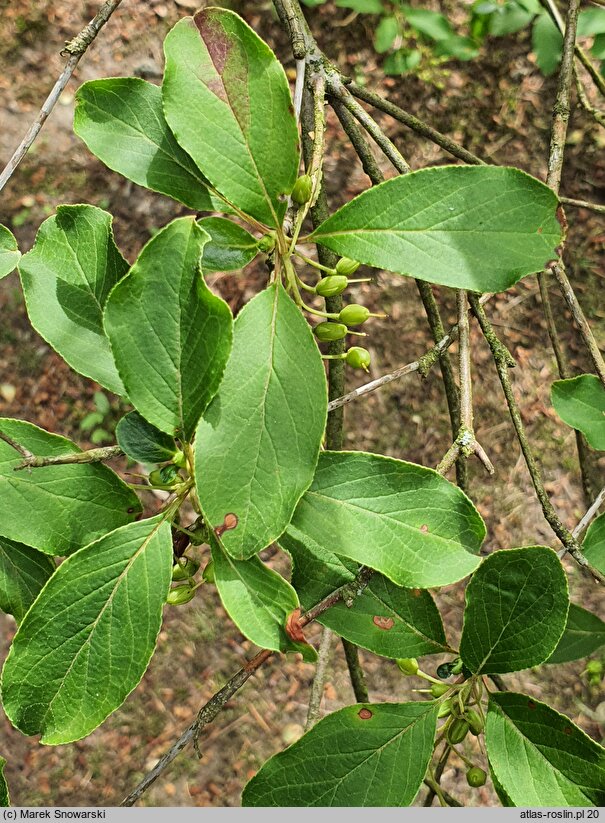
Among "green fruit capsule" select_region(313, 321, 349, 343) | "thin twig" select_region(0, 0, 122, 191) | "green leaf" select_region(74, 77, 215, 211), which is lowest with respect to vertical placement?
"green fruit capsule" select_region(313, 321, 349, 343)

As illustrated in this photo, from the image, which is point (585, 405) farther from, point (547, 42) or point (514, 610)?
point (547, 42)

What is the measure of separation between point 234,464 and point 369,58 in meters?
2.18

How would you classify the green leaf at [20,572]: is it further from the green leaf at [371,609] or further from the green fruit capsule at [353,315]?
the green fruit capsule at [353,315]

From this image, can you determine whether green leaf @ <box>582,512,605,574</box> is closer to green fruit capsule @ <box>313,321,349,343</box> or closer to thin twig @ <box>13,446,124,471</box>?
green fruit capsule @ <box>313,321,349,343</box>

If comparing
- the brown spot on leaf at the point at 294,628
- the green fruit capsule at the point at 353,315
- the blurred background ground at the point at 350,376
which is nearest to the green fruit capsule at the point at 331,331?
the green fruit capsule at the point at 353,315

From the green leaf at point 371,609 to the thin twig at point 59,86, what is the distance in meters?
0.60

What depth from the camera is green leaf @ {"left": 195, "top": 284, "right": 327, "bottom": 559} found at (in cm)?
81

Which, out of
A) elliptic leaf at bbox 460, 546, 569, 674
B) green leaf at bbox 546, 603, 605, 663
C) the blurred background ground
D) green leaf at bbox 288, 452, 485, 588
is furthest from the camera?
the blurred background ground

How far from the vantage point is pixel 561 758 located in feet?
3.26

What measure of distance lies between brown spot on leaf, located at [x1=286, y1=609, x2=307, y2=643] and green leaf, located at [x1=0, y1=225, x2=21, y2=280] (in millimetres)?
588

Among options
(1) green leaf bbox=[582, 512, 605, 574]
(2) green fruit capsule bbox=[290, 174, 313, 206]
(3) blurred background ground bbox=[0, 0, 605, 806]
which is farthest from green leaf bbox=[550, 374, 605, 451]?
(3) blurred background ground bbox=[0, 0, 605, 806]

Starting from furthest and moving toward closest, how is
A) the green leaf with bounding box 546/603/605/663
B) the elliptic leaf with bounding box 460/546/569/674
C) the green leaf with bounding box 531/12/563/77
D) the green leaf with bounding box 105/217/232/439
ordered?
the green leaf with bounding box 531/12/563/77 < the green leaf with bounding box 546/603/605/663 < the elliptic leaf with bounding box 460/546/569/674 < the green leaf with bounding box 105/217/232/439

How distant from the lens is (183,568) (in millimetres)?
973

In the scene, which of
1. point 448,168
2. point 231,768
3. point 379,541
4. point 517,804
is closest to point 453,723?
point 517,804
